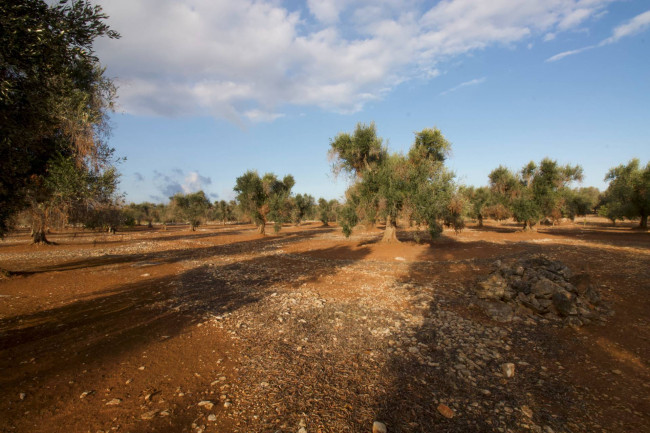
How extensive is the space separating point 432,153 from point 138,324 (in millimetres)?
26044

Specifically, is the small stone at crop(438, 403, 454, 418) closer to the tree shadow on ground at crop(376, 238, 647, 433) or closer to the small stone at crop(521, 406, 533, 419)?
the tree shadow on ground at crop(376, 238, 647, 433)

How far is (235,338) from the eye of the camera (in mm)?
6988

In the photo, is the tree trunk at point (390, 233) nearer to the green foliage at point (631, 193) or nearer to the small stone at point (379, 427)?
the small stone at point (379, 427)

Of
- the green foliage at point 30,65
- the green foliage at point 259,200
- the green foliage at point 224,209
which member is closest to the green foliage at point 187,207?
the green foliage at point 259,200

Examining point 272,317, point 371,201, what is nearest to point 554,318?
point 272,317

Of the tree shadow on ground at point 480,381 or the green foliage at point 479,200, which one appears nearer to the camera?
the tree shadow on ground at point 480,381

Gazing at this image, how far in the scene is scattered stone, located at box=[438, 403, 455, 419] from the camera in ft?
13.9

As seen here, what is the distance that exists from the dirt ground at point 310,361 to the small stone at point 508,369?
6.6 inches

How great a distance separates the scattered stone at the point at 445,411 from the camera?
13.9ft

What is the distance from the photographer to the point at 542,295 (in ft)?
27.8

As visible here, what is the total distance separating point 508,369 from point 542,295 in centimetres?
462

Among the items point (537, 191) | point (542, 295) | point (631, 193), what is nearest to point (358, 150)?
point (542, 295)

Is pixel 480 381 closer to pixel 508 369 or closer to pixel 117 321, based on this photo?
pixel 508 369

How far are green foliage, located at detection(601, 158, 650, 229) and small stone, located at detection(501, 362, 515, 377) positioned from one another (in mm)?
40286
